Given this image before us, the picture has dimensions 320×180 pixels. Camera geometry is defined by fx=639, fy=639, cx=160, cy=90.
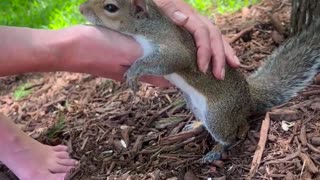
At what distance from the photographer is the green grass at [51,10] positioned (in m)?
3.53

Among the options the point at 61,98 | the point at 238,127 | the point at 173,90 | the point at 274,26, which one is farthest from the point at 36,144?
the point at 274,26

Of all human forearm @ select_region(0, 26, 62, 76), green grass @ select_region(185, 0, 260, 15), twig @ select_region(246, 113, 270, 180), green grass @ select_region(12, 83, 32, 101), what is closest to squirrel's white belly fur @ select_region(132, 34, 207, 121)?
twig @ select_region(246, 113, 270, 180)

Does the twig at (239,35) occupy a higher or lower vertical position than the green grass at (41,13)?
lower

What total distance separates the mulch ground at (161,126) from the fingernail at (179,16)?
17.4 inches

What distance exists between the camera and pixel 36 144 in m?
2.57

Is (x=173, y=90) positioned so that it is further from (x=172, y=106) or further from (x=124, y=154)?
(x=124, y=154)

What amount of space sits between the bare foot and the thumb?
2.25ft

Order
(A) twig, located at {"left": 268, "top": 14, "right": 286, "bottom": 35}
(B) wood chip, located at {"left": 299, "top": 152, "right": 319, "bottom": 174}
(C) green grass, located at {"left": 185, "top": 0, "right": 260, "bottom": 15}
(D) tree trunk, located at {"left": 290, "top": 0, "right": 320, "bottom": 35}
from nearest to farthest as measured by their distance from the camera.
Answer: (B) wood chip, located at {"left": 299, "top": 152, "right": 319, "bottom": 174} → (D) tree trunk, located at {"left": 290, "top": 0, "right": 320, "bottom": 35} → (A) twig, located at {"left": 268, "top": 14, "right": 286, "bottom": 35} → (C) green grass, located at {"left": 185, "top": 0, "right": 260, "bottom": 15}

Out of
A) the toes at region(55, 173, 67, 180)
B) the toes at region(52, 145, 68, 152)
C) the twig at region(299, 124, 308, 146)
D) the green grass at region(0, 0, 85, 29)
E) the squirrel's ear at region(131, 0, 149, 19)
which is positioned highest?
the green grass at region(0, 0, 85, 29)

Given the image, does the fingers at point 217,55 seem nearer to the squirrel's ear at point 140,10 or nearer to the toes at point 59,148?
the squirrel's ear at point 140,10

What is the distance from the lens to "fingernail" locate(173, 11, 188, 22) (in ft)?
7.74

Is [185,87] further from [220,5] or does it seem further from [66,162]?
[220,5]

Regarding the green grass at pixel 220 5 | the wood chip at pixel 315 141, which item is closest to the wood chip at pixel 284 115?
the wood chip at pixel 315 141

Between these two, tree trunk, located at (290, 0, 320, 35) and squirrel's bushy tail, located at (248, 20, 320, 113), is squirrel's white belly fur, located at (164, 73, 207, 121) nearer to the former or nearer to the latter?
squirrel's bushy tail, located at (248, 20, 320, 113)
